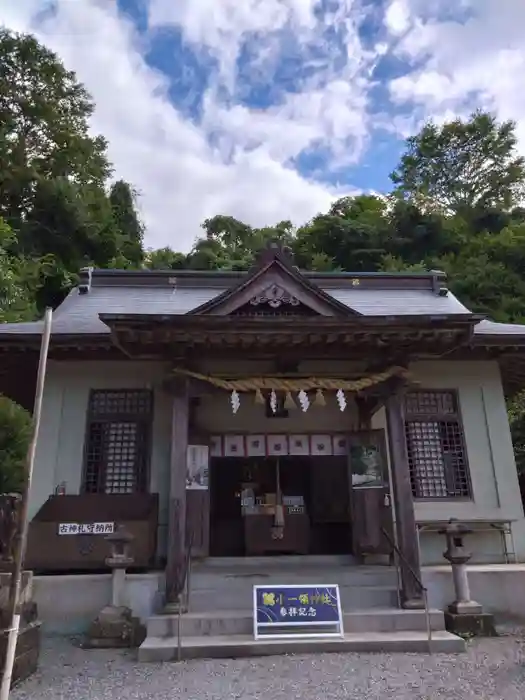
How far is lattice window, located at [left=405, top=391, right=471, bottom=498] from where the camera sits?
391 inches

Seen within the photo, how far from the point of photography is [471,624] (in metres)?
7.33

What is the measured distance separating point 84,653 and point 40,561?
2.12 meters

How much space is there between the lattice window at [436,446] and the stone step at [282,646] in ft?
11.7

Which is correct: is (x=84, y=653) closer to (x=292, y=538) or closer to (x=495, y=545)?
(x=292, y=538)

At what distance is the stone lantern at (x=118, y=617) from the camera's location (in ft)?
23.1

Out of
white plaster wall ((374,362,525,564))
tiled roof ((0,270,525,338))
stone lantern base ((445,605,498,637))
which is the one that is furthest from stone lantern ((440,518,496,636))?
tiled roof ((0,270,525,338))

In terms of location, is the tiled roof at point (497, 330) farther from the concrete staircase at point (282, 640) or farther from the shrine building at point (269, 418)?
the concrete staircase at point (282, 640)

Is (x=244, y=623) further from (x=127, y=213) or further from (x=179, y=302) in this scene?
(x=127, y=213)

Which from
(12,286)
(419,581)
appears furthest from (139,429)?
(12,286)

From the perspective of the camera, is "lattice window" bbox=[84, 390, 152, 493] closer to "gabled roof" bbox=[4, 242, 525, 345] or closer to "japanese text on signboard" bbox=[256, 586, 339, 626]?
"gabled roof" bbox=[4, 242, 525, 345]

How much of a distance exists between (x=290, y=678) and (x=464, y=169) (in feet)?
140

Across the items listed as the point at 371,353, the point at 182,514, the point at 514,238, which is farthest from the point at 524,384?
the point at 514,238

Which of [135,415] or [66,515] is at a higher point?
[135,415]

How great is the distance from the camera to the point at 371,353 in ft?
29.2
